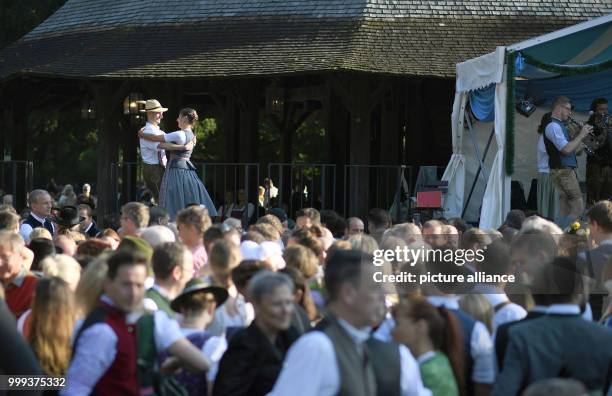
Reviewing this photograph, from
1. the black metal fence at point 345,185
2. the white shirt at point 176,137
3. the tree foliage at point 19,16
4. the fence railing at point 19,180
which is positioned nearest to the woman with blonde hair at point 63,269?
the white shirt at point 176,137

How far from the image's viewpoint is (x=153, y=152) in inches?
632

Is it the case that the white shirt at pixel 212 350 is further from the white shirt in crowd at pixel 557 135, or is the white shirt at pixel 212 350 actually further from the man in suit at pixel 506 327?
the white shirt in crowd at pixel 557 135

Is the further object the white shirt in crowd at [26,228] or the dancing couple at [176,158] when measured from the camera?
the dancing couple at [176,158]

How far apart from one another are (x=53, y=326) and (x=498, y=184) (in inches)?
419

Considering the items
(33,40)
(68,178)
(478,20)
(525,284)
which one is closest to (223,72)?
(478,20)

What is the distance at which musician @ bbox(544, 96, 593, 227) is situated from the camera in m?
16.2

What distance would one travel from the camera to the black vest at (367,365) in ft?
17.1

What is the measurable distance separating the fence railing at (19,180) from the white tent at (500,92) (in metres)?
8.91

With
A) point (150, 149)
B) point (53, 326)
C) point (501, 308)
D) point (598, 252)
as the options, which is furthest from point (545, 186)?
point (53, 326)

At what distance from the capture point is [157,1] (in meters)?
25.6

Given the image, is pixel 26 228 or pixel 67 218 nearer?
pixel 26 228

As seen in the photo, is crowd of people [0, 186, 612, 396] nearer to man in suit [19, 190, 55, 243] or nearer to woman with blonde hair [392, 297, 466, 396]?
woman with blonde hair [392, 297, 466, 396]

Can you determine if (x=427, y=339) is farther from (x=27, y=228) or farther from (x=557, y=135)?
(x=557, y=135)

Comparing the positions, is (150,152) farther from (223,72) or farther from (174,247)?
(174,247)
